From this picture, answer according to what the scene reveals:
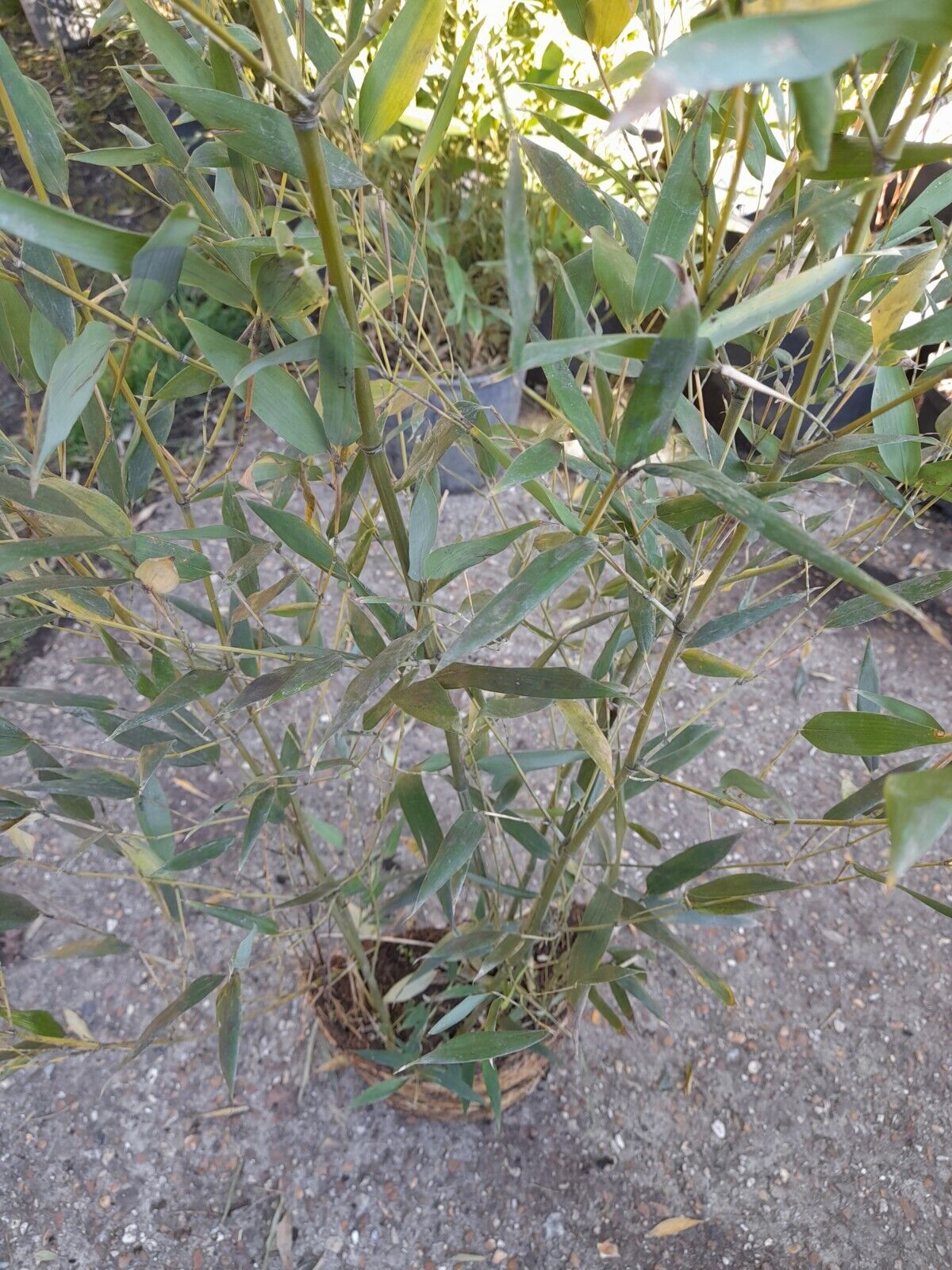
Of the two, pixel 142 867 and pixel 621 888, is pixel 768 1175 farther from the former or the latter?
pixel 142 867

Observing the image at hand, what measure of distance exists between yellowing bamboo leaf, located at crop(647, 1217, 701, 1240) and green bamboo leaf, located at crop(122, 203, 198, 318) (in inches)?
35.4

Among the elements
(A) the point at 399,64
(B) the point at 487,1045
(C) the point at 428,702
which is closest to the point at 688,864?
(B) the point at 487,1045

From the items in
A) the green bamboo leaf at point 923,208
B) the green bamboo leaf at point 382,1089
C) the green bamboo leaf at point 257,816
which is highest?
the green bamboo leaf at point 923,208

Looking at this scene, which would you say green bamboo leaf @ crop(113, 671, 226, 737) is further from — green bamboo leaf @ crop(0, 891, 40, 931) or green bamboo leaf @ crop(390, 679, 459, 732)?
green bamboo leaf @ crop(0, 891, 40, 931)

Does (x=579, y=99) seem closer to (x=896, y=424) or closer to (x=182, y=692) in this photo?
(x=896, y=424)

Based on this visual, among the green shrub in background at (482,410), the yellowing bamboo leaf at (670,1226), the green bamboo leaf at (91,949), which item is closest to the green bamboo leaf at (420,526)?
the green shrub in background at (482,410)

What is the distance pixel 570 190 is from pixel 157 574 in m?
0.26

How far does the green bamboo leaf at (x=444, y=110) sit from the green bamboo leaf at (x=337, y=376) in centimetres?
11

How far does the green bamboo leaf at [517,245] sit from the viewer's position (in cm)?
21

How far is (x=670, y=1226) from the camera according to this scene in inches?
32.4

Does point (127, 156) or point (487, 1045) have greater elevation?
point (127, 156)

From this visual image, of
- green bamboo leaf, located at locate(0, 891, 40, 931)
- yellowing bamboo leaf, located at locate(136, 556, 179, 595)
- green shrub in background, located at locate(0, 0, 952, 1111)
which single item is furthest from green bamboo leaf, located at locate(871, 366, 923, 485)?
green bamboo leaf, located at locate(0, 891, 40, 931)

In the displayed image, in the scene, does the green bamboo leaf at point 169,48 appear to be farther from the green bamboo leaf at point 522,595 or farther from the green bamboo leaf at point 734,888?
the green bamboo leaf at point 734,888

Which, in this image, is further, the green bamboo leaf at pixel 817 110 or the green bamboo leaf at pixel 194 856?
the green bamboo leaf at pixel 194 856
